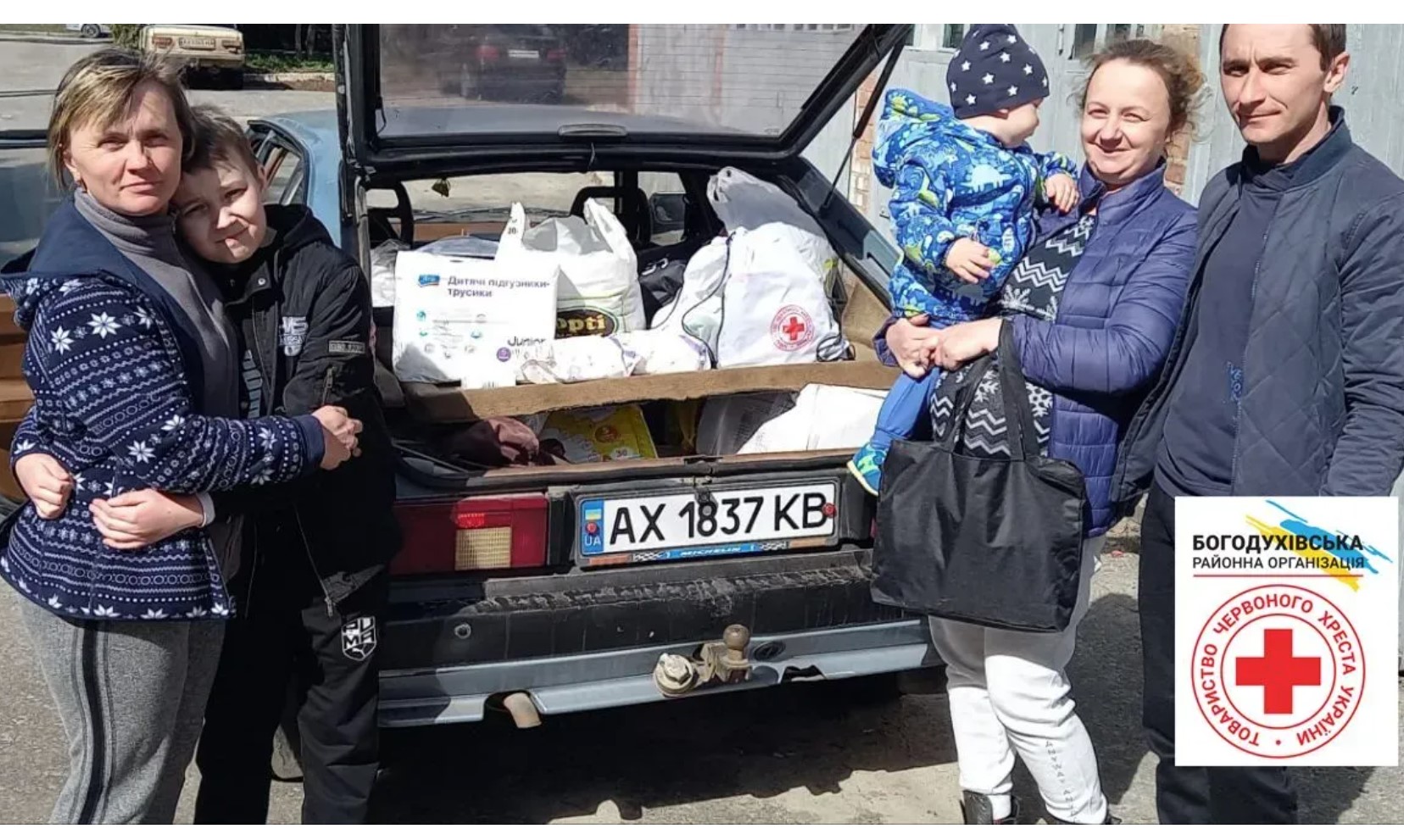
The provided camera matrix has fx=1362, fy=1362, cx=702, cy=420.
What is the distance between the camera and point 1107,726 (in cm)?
406

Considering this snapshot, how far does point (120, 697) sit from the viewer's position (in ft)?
7.86

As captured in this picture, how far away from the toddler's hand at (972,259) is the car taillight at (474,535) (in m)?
1.07

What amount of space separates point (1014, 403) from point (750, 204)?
154 centimetres

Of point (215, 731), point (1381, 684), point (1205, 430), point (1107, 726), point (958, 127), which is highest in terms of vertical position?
point (958, 127)

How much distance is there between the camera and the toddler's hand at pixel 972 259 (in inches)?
110

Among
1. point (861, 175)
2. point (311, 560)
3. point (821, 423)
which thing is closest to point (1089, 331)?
point (821, 423)

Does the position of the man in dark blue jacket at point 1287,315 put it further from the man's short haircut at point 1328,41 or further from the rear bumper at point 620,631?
the rear bumper at point 620,631

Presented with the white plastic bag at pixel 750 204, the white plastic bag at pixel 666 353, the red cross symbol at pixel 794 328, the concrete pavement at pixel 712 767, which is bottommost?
the concrete pavement at pixel 712 767

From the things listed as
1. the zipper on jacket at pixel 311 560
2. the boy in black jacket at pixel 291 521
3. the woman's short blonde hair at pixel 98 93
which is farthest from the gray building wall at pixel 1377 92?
the woman's short blonde hair at pixel 98 93

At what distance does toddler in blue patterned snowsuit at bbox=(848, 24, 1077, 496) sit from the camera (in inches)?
110

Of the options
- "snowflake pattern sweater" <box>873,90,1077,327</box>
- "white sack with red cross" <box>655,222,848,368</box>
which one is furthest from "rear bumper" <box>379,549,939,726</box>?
"snowflake pattern sweater" <box>873,90,1077,327</box>
